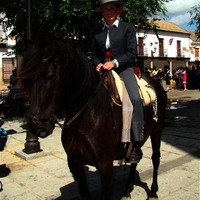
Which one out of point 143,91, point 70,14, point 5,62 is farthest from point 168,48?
point 143,91

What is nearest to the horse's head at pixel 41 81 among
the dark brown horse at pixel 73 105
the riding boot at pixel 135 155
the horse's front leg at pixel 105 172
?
the dark brown horse at pixel 73 105

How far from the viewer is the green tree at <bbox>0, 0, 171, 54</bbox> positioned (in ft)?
25.8

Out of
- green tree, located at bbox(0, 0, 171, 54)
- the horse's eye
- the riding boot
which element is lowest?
the riding boot

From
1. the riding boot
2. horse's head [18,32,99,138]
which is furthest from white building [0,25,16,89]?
horse's head [18,32,99,138]

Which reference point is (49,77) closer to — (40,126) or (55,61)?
(55,61)

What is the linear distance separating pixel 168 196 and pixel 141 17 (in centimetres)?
686

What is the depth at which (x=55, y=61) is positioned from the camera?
2.20 meters

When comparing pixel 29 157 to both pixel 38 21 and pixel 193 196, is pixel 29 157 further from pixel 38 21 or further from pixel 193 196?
pixel 38 21

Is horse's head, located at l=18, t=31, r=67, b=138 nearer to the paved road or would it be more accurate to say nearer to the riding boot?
the riding boot

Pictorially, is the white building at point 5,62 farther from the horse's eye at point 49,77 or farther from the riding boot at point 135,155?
the horse's eye at point 49,77

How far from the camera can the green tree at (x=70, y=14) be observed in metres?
7.86

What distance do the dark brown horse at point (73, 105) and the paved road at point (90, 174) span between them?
1278 millimetres

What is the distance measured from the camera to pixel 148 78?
155 inches

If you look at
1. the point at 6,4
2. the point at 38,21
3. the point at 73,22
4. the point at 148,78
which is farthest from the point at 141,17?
the point at 148,78
